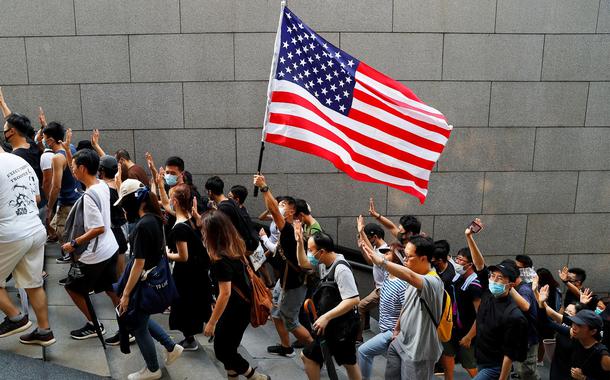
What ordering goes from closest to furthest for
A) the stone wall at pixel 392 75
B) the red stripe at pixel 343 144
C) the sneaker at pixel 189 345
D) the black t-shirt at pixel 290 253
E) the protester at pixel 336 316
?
1. the protester at pixel 336 316
2. the red stripe at pixel 343 144
3. the sneaker at pixel 189 345
4. the black t-shirt at pixel 290 253
5. the stone wall at pixel 392 75

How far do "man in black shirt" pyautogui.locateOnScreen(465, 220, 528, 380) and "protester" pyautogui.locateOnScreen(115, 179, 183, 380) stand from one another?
2.96 m

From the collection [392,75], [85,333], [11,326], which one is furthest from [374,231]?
[11,326]

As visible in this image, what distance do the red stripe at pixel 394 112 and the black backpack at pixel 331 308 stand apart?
5.19ft

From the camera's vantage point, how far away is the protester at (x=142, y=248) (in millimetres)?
4180

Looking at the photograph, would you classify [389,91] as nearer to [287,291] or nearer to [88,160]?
[287,291]

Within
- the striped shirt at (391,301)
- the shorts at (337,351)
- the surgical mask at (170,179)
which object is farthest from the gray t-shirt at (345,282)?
the surgical mask at (170,179)

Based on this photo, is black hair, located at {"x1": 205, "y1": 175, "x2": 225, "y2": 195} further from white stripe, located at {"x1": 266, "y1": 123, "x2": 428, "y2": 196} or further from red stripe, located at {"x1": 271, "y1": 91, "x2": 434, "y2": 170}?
red stripe, located at {"x1": 271, "y1": 91, "x2": 434, "y2": 170}

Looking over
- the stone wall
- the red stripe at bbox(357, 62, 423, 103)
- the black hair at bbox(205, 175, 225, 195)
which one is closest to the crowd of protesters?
the black hair at bbox(205, 175, 225, 195)

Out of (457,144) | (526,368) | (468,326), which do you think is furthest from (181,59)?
(526,368)

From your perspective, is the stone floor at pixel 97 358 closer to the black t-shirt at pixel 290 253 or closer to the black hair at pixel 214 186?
the black t-shirt at pixel 290 253

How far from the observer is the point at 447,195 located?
8.38 metres

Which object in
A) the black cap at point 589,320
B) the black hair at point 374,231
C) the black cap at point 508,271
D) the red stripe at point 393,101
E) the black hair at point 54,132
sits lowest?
the black cap at point 589,320

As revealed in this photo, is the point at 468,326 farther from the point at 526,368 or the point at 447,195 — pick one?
the point at 447,195

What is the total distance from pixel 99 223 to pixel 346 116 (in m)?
2.47
